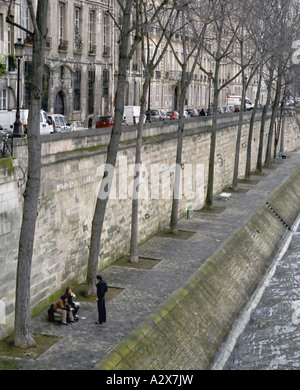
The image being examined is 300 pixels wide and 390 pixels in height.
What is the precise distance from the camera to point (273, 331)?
75.2 ft

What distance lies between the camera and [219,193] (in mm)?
41344

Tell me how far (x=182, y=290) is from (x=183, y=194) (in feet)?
43.0

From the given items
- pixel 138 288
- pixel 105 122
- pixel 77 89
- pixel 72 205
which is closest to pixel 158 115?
pixel 77 89

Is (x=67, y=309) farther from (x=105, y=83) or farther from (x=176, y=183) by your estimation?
(x=105, y=83)

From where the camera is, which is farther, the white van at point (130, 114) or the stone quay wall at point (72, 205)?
the white van at point (130, 114)

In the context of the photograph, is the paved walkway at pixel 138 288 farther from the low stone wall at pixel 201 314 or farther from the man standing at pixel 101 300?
the low stone wall at pixel 201 314

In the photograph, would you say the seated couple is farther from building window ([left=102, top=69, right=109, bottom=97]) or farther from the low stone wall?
building window ([left=102, top=69, right=109, bottom=97])

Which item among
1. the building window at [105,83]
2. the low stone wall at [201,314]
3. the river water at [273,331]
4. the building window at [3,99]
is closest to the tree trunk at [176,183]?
the low stone wall at [201,314]

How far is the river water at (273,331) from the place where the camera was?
20.3 meters

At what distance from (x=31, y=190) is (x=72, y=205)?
18.6 ft

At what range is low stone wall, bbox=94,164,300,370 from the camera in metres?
16.3

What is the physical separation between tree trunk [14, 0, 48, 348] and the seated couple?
163 cm
